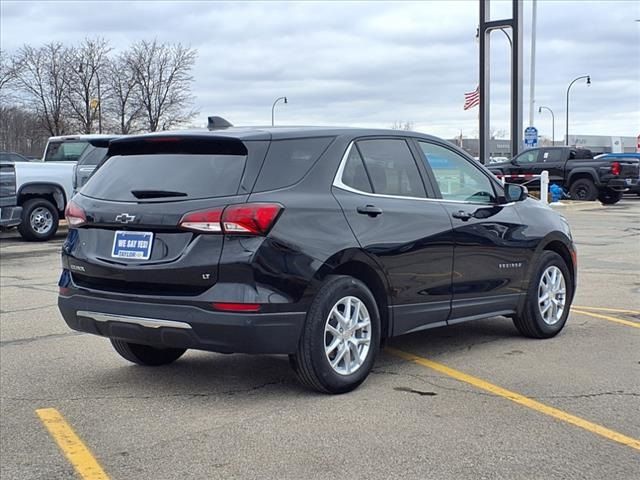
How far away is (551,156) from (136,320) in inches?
1016

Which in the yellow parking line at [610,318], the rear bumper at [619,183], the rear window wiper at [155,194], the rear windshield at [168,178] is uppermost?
the rear windshield at [168,178]

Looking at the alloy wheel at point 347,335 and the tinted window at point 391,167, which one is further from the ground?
the tinted window at point 391,167

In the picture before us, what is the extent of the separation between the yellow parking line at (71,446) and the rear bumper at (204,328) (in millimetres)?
628

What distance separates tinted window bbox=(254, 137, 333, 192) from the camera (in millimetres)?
5172

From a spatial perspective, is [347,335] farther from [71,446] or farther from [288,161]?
[71,446]

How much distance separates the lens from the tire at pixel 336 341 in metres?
5.16

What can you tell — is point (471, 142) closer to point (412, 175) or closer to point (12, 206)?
point (12, 206)

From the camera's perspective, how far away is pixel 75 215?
5.65 m

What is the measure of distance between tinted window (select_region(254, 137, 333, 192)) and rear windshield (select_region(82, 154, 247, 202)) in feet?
0.50

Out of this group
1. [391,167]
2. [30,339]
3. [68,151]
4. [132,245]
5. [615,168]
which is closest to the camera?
[132,245]

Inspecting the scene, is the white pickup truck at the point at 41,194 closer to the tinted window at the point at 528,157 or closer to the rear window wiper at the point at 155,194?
the rear window wiper at the point at 155,194

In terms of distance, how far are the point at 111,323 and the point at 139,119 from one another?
4890 cm

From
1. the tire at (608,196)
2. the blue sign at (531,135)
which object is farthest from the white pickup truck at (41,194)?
the blue sign at (531,135)

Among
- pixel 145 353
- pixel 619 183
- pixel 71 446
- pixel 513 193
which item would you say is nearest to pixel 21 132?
pixel 619 183
